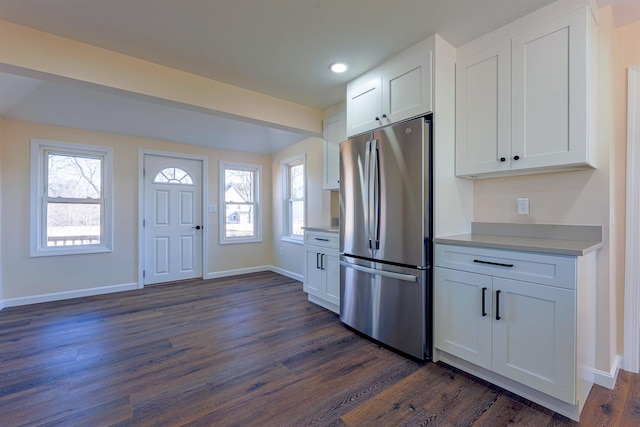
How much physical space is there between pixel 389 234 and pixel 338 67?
1563 millimetres

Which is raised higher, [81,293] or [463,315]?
[463,315]

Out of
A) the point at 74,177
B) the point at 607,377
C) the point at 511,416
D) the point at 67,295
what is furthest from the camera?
the point at 74,177

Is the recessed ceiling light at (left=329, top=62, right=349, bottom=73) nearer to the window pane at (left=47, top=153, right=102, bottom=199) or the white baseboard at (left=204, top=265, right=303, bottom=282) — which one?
the white baseboard at (left=204, top=265, right=303, bottom=282)

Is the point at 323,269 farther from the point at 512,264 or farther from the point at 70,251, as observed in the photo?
the point at 70,251

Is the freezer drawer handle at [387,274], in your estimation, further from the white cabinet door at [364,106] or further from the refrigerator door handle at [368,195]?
the white cabinet door at [364,106]

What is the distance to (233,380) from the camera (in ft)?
6.40

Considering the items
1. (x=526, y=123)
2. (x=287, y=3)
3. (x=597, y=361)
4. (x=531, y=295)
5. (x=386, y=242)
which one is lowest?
(x=597, y=361)

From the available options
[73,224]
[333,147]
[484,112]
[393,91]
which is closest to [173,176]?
[73,224]

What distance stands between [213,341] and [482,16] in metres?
3.28

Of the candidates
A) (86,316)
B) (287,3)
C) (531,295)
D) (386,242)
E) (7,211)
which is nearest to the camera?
(531,295)

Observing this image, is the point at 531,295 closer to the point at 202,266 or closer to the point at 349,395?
the point at 349,395

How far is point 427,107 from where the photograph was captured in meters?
2.15

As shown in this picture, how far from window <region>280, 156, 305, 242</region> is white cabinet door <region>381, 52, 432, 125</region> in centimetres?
240

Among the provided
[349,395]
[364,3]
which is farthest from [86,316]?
[364,3]
